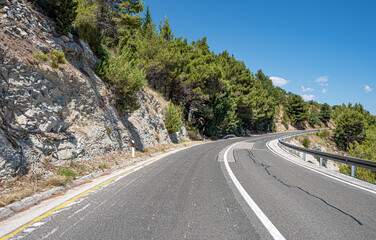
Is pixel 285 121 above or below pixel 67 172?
above

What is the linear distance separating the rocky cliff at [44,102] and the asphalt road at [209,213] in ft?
8.78

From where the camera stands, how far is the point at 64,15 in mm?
9188

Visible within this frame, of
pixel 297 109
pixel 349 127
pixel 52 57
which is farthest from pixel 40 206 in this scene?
pixel 297 109

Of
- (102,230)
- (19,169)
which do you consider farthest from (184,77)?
(102,230)

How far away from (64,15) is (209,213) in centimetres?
1128

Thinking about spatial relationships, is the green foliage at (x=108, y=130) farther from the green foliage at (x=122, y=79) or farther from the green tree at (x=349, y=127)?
the green tree at (x=349, y=127)

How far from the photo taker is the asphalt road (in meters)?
2.76

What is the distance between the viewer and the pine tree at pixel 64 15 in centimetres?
906

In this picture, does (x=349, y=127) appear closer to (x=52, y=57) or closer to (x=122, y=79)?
(x=122, y=79)

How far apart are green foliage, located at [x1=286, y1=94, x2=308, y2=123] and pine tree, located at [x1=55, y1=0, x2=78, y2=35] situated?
7323 centimetres

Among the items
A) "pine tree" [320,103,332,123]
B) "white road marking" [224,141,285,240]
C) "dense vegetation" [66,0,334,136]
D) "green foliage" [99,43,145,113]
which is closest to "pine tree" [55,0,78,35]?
"dense vegetation" [66,0,334,136]

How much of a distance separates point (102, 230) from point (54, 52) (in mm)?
7593

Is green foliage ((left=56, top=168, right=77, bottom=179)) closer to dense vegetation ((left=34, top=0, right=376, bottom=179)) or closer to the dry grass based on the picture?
the dry grass

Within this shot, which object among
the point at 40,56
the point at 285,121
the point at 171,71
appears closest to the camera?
the point at 40,56
